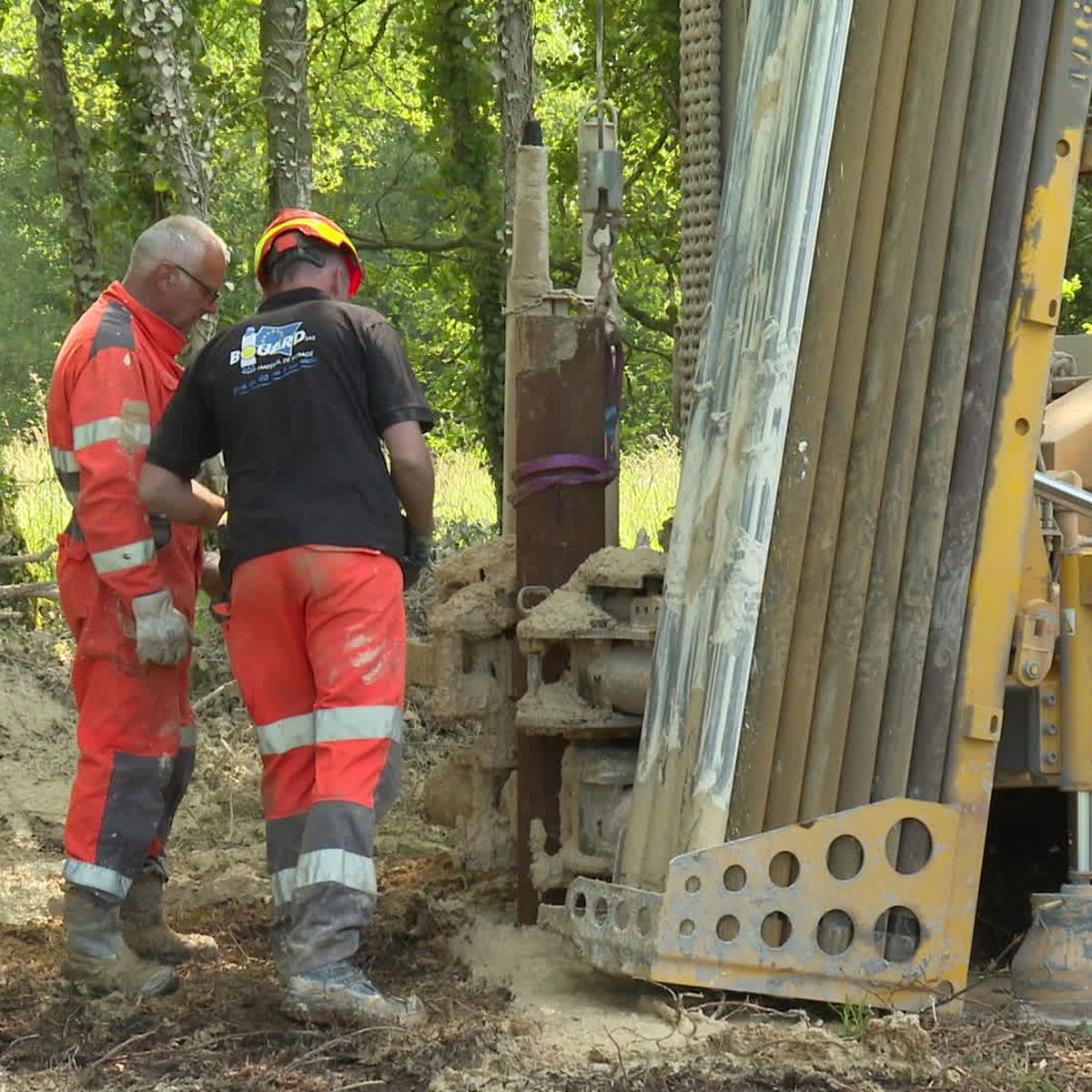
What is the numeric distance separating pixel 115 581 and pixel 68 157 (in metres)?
6.88

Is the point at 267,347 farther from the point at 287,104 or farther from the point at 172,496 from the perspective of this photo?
the point at 287,104

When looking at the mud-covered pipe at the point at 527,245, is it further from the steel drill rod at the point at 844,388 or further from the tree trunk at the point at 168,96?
the tree trunk at the point at 168,96

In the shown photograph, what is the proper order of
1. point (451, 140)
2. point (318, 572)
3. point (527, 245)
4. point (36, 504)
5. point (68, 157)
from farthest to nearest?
point (451, 140) < point (36, 504) < point (68, 157) < point (527, 245) < point (318, 572)

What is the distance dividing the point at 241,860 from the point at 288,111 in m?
5.23

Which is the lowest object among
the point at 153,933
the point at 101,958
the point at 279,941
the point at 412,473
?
the point at 153,933

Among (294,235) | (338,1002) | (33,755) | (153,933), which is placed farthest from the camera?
(33,755)

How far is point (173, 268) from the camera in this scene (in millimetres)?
5414

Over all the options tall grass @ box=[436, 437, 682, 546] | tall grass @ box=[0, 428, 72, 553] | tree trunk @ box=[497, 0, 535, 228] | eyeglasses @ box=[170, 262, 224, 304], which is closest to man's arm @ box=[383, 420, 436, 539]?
eyeglasses @ box=[170, 262, 224, 304]

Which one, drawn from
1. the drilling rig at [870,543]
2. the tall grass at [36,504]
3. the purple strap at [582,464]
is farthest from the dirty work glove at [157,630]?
the tall grass at [36,504]

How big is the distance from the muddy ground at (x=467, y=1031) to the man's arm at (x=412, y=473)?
133cm

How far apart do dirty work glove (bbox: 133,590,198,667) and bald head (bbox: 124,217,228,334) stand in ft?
3.08

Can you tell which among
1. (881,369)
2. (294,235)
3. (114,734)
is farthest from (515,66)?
(114,734)

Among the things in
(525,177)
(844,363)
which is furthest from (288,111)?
(844,363)

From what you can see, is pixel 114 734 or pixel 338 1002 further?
pixel 114 734
